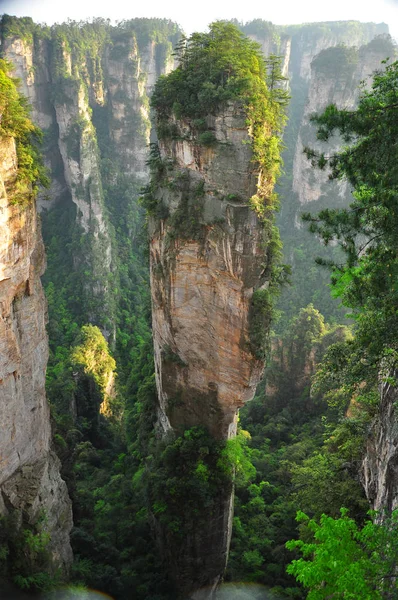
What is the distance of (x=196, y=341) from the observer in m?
18.0

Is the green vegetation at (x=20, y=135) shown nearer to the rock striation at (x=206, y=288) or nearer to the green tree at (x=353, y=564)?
the rock striation at (x=206, y=288)

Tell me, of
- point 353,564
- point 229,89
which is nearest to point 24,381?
point 229,89

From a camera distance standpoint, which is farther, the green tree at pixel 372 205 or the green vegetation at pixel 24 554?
the green vegetation at pixel 24 554

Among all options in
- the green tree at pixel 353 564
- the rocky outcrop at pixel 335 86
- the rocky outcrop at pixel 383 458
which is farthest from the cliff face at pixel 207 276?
the rocky outcrop at pixel 335 86

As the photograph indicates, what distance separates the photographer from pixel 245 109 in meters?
14.5

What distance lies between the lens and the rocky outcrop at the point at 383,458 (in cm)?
1035

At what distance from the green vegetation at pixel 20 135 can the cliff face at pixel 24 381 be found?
0.26m

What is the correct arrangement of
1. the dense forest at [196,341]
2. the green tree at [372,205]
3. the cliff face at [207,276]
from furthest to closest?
the cliff face at [207,276] → the dense forest at [196,341] → the green tree at [372,205]

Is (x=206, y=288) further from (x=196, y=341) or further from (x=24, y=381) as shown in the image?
(x=24, y=381)

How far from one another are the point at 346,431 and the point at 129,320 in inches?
1261

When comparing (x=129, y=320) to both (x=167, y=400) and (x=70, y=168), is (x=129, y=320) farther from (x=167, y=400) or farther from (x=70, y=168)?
(x=167, y=400)

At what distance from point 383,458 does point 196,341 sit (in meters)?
8.18

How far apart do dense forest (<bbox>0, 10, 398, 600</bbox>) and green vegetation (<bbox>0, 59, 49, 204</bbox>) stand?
0.06 metres

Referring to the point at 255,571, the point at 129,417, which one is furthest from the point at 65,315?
the point at 255,571
